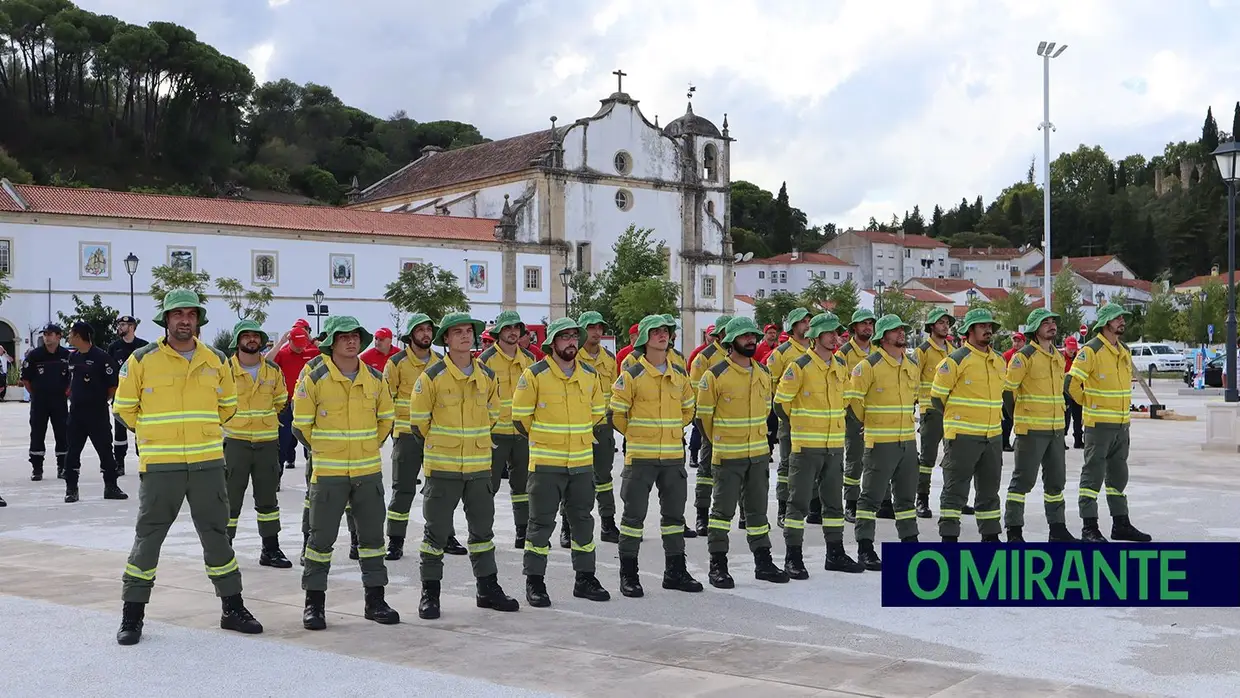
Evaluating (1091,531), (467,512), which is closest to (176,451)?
(467,512)

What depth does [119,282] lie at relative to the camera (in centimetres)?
5209

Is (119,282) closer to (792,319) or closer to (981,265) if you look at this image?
(792,319)

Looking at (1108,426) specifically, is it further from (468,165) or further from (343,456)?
(468,165)

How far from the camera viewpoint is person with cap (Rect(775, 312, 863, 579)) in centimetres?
935

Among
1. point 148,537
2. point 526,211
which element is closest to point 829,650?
point 148,537

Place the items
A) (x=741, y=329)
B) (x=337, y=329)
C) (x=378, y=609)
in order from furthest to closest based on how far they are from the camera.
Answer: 1. (x=741, y=329)
2. (x=337, y=329)
3. (x=378, y=609)

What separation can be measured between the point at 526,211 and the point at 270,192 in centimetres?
4150

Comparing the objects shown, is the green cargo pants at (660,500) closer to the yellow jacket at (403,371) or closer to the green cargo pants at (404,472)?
the green cargo pants at (404,472)

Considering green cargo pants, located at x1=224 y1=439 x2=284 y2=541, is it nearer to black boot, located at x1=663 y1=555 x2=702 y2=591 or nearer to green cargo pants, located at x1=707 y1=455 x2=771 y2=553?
black boot, located at x1=663 y1=555 x2=702 y2=591

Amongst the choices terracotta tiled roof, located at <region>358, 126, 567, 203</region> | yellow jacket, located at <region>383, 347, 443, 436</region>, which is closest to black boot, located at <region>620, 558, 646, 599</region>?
yellow jacket, located at <region>383, 347, 443, 436</region>

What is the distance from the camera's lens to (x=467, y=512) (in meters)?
8.20

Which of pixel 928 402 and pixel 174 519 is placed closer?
pixel 174 519

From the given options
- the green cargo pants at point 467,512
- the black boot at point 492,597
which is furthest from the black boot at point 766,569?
the green cargo pants at point 467,512

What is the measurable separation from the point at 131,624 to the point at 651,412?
12.0ft
